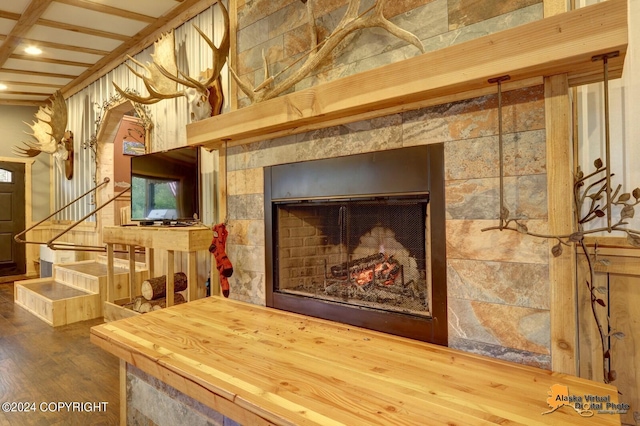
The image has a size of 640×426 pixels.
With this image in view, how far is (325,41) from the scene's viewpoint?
176 centimetres

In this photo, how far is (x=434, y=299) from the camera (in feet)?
4.79

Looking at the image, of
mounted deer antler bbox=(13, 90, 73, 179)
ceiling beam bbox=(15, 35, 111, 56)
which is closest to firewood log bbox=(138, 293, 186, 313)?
ceiling beam bbox=(15, 35, 111, 56)

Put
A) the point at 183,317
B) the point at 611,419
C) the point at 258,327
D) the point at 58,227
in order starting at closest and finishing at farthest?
the point at 611,419, the point at 258,327, the point at 183,317, the point at 58,227

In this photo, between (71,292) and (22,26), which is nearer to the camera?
(22,26)

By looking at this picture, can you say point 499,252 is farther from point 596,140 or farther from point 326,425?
point 326,425

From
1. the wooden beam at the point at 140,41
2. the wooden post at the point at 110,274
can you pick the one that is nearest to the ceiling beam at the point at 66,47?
the wooden beam at the point at 140,41

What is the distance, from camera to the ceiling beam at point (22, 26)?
3.27 m

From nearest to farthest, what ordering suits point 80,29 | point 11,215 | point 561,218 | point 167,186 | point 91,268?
1. point 561,218
2. point 167,186
3. point 80,29
4. point 91,268
5. point 11,215

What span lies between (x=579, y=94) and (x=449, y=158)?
0.51 m

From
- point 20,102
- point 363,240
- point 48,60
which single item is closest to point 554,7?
point 363,240

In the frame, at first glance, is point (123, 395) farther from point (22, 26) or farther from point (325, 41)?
point (22, 26)

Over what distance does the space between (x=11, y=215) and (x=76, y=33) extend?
3.70 metres

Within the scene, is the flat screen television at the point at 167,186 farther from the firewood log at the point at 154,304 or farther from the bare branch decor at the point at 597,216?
the bare branch decor at the point at 597,216

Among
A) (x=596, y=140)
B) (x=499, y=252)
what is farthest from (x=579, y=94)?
(x=499, y=252)
